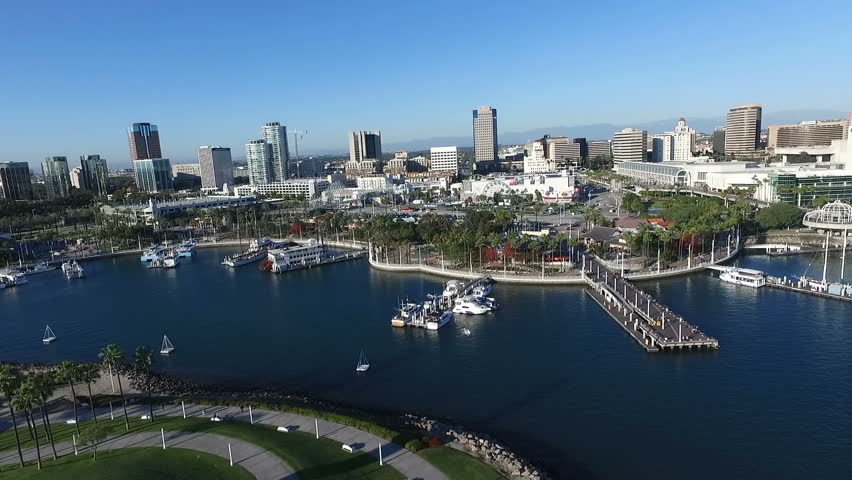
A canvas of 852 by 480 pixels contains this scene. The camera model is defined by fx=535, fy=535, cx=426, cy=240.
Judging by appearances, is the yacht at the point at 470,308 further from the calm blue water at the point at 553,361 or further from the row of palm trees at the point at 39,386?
the row of palm trees at the point at 39,386

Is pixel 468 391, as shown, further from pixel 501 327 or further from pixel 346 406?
pixel 501 327

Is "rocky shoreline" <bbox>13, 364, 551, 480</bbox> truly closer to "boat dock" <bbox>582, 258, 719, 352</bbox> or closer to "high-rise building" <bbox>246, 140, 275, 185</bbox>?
"boat dock" <bbox>582, 258, 719, 352</bbox>

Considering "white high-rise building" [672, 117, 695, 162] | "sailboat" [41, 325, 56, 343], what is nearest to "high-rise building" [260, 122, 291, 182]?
"white high-rise building" [672, 117, 695, 162]

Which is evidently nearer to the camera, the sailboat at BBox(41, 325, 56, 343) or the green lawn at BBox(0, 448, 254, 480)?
the green lawn at BBox(0, 448, 254, 480)

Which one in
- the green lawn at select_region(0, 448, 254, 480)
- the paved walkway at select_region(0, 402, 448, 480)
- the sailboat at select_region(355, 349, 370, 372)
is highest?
the green lawn at select_region(0, 448, 254, 480)

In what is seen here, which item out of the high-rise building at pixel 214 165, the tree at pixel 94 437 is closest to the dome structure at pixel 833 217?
the tree at pixel 94 437

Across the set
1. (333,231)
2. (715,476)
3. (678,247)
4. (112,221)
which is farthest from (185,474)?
(112,221)
